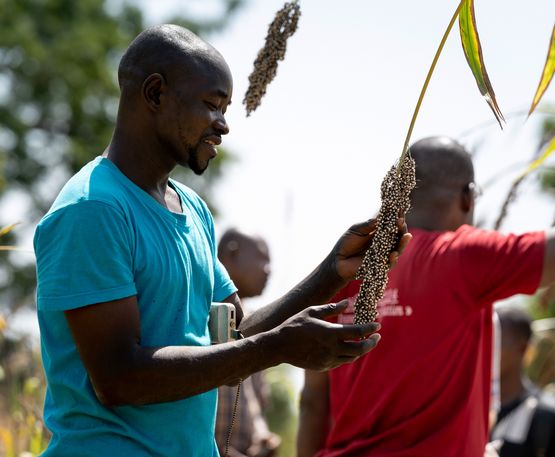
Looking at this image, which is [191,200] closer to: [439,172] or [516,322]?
[439,172]

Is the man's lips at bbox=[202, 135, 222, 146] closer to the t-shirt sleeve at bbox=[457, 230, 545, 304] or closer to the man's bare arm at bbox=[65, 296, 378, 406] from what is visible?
the man's bare arm at bbox=[65, 296, 378, 406]

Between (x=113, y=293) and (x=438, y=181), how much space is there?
1.79 metres

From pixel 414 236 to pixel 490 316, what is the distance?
1.26 feet

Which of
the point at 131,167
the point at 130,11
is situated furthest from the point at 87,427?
the point at 130,11

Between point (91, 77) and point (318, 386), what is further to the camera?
point (91, 77)

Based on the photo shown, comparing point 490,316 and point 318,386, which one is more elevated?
point 490,316

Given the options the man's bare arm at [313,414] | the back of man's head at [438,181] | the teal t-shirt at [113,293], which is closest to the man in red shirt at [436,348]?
the back of man's head at [438,181]

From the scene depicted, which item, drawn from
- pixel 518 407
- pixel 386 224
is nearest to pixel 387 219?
pixel 386 224

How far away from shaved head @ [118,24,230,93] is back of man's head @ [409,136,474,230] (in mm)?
1358

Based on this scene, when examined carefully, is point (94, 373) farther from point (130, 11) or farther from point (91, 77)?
point (130, 11)

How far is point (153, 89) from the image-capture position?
2.60 metres

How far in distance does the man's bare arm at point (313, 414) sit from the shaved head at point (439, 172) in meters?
0.75

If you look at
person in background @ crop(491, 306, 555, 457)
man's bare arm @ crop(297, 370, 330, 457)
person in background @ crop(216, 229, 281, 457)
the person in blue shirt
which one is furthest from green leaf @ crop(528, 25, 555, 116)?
person in background @ crop(491, 306, 555, 457)

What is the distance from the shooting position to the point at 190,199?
2875 mm
